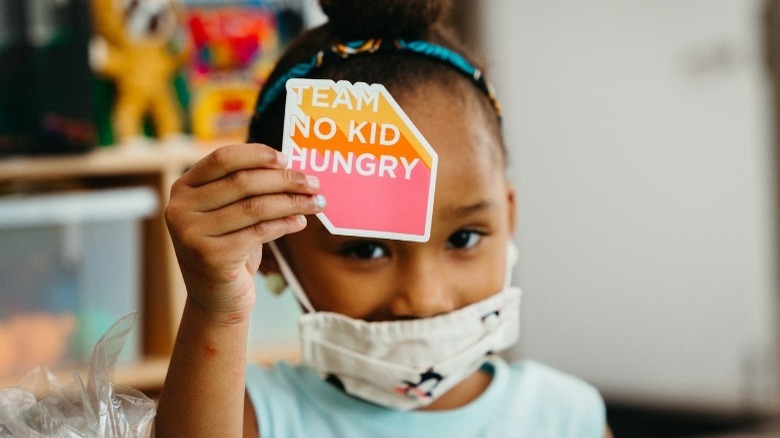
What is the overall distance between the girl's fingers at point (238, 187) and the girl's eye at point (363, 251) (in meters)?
0.21

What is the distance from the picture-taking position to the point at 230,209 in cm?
64

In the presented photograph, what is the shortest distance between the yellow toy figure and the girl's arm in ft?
4.58

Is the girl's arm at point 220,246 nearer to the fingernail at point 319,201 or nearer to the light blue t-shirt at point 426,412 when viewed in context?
the fingernail at point 319,201

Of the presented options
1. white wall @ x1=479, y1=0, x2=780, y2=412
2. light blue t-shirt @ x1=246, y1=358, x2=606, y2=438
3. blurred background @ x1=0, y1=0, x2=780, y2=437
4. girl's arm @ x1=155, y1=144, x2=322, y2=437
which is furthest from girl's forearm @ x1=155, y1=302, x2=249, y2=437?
white wall @ x1=479, y1=0, x2=780, y2=412

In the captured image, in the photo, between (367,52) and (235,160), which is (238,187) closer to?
(235,160)

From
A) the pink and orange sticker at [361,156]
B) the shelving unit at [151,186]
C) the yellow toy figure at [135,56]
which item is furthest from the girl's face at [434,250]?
the yellow toy figure at [135,56]

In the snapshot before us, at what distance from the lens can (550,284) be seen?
286 centimetres

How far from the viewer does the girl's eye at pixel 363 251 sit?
84 cm

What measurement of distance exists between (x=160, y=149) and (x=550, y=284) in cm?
139

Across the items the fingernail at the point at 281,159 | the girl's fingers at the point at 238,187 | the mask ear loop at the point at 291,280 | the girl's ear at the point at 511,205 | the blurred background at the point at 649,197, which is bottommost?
the blurred background at the point at 649,197

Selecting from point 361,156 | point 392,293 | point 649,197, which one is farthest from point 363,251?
point 649,197

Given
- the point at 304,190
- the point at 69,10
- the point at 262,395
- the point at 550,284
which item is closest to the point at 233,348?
the point at 304,190

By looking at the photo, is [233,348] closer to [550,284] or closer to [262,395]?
[262,395]

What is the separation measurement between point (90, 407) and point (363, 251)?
11.1 inches
